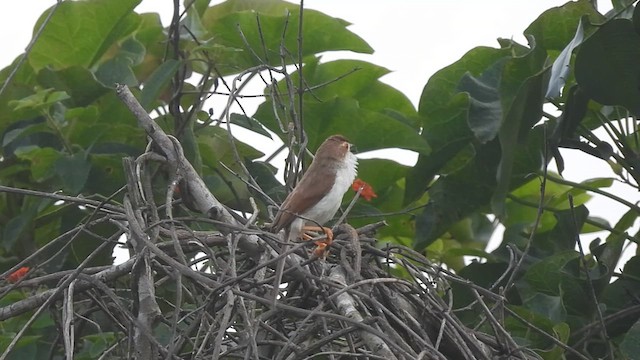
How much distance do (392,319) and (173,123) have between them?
2.09m

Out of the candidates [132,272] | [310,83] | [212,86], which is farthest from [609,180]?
[132,272]

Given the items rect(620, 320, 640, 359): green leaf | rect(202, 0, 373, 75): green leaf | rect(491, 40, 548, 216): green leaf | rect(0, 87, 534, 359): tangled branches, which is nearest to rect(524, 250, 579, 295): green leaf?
rect(491, 40, 548, 216): green leaf

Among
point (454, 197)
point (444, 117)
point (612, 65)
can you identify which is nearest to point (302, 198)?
point (612, 65)

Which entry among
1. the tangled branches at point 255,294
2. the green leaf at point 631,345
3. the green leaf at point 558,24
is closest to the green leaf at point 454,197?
the green leaf at point 558,24

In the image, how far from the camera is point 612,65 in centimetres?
374

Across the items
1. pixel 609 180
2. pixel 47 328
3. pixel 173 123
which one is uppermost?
pixel 173 123

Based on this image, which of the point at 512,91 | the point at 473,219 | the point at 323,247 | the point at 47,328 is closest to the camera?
the point at 323,247

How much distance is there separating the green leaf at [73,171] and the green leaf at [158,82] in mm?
365

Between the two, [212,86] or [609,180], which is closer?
[609,180]

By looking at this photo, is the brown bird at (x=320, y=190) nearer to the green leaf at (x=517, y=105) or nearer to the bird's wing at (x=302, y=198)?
the bird's wing at (x=302, y=198)

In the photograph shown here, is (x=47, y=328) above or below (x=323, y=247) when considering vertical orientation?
below

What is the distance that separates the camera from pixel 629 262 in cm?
412

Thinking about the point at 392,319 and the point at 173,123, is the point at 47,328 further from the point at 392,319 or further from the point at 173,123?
the point at 392,319

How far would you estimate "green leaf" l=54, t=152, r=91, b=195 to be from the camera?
4.42 meters
